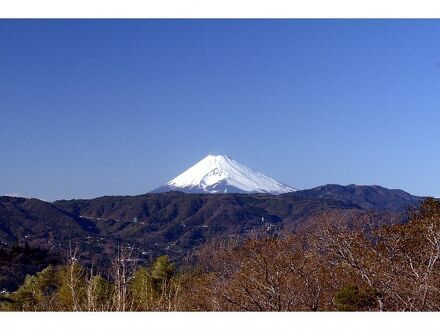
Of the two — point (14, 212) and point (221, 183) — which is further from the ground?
point (221, 183)

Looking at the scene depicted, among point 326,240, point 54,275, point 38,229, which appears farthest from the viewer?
point 38,229

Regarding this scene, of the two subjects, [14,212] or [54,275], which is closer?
[54,275]

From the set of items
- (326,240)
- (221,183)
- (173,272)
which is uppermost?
(221,183)

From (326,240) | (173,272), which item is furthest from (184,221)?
(326,240)
